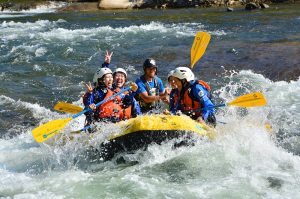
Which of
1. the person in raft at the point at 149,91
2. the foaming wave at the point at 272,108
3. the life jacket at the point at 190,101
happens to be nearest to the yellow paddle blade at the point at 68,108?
the person in raft at the point at 149,91

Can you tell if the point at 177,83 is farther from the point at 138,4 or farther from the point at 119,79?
the point at 138,4

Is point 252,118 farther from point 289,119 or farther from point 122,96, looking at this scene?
point 122,96

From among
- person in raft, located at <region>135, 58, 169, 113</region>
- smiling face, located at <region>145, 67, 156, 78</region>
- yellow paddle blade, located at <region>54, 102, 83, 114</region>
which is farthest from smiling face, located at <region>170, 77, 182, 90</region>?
yellow paddle blade, located at <region>54, 102, 83, 114</region>

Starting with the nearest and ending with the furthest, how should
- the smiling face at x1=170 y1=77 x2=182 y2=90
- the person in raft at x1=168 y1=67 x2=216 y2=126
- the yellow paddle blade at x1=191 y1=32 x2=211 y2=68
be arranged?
1. the person in raft at x1=168 y1=67 x2=216 y2=126
2. the smiling face at x1=170 y1=77 x2=182 y2=90
3. the yellow paddle blade at x1=191 y1=32 x2=211 y2=68

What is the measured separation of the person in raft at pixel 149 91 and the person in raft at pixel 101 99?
40cm

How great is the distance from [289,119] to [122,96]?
3386mm

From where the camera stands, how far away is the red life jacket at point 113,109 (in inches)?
272

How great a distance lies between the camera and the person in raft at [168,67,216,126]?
21.5 feet

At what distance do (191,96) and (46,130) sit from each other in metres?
2.13

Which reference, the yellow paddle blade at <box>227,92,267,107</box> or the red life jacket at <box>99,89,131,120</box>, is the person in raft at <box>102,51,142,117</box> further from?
the yellow paddle blade at <box>227,92,267,107</box>

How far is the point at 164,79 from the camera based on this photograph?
11.4 meters

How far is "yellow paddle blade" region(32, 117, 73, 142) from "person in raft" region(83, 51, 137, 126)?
477mm

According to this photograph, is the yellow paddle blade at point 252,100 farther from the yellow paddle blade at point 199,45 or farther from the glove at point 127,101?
the yellow paddle blade at point 199,45

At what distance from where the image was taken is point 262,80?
10891 millimetres
